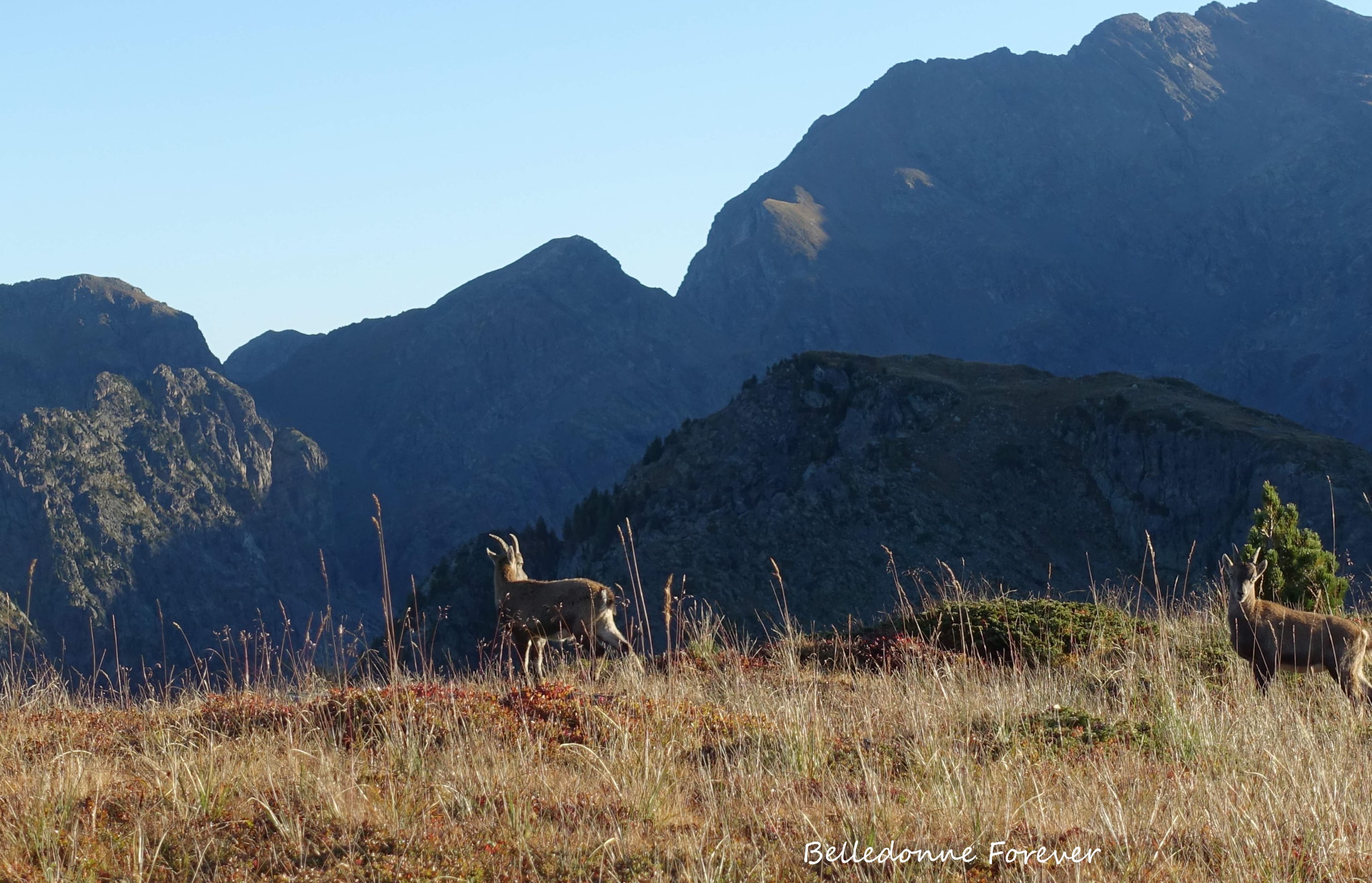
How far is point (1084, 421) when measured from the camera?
107m

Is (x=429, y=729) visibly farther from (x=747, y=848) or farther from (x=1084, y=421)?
(x=1084, y=421)

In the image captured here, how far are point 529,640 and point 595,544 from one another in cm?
9444

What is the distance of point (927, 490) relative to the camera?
98.2 m

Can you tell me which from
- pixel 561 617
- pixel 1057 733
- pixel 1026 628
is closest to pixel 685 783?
pixel 1057 733

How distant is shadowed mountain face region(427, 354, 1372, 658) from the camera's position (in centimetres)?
9050

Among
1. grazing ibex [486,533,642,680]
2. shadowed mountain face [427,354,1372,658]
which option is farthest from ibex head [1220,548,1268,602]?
shadowed mountain face [427,354,1372,658]

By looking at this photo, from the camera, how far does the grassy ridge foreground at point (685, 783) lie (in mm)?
5648

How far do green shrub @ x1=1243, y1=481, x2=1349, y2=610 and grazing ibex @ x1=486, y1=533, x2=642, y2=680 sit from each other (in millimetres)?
9016

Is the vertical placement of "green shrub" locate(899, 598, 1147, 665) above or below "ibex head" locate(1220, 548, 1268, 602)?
below

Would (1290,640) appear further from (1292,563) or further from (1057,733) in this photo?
(1292,563)

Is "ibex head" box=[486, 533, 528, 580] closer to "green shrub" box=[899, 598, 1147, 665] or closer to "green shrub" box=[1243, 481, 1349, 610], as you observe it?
"green shrub" box=[899, 598, 1147, 665]

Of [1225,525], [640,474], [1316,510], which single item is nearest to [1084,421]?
[1225,525]

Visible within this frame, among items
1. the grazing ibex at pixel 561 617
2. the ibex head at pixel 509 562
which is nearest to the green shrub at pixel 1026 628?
the grazing ibex at pixel 561 617

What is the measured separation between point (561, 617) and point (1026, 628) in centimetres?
571
